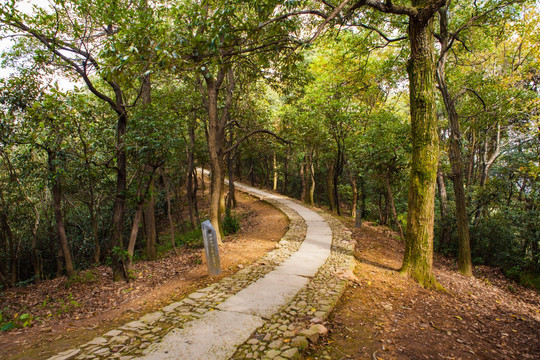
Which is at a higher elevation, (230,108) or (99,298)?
(230,108)

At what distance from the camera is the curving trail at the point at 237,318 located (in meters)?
3.12

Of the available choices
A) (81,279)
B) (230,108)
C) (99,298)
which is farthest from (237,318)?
(230,108)

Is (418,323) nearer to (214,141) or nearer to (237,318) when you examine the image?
(237,318)

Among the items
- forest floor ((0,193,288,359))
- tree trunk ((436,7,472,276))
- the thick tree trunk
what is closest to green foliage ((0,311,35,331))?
forest floor ((0,193,288,359))

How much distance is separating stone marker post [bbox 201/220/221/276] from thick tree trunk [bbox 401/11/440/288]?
400cm

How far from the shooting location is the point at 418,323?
13.9ft

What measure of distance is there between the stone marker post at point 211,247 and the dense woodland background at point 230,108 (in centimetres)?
209

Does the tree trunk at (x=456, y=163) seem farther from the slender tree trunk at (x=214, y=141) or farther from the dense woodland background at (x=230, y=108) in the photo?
the slender tree trunk at (x=214, y=141)

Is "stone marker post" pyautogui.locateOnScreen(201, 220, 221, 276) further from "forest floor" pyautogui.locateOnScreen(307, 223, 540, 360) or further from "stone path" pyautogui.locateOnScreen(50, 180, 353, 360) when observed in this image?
"forest floor" pyautogui.locateOnScreen(307, 223, 540, 360)

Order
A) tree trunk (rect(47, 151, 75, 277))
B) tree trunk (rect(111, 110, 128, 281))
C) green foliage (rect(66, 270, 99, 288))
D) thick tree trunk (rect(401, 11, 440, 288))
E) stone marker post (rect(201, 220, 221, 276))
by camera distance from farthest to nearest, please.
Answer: green foliage (rect(66, 270, 99, 288)), tree trunk (rect(111, 110, 128, 281)), tree trunk (rect(47, 151, 75, 277)), stone marker post (rect(201, 220, 221, 276)), thick tree trunk (rect(401, 11, 440, 288))

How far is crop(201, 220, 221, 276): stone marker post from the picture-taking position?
18.5 ft

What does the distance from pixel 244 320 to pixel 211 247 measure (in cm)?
214

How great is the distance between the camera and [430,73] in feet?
18.1

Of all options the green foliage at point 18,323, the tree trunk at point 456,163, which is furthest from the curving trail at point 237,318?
the tree trunk at point 456,163
